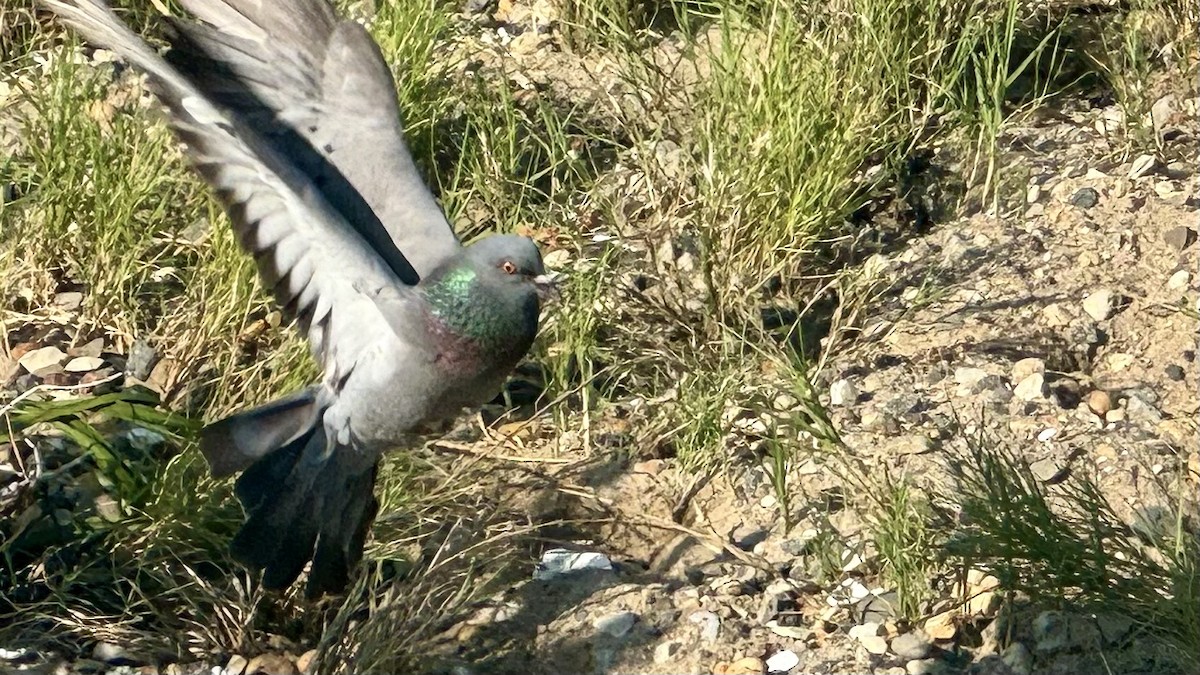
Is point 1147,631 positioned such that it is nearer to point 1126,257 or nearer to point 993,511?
point 993,511

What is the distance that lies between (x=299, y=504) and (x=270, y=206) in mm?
653

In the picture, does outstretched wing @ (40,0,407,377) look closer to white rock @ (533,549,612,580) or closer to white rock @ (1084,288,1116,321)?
white rock @ (533,549,612,580)

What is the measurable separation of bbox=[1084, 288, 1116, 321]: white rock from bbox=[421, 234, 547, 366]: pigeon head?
1499 mm

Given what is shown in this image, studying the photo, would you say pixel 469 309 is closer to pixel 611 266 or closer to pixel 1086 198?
pixel 611 266

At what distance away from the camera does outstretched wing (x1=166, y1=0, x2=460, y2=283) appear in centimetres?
379

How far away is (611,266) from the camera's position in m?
4.52

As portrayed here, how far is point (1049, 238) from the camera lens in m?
4.55

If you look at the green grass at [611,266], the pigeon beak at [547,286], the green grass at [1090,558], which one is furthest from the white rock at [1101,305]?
the pigeon beak at [547,286]

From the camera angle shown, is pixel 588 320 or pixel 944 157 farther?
pixel 944 157

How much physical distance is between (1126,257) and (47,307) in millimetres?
2684

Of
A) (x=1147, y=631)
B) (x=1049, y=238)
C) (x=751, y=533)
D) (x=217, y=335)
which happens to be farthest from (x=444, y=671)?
(x=1049, y=238)

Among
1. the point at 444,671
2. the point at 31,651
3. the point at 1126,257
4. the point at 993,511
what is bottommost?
the point at 1126,257

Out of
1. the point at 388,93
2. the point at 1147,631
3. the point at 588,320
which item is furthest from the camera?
the point at 588,320

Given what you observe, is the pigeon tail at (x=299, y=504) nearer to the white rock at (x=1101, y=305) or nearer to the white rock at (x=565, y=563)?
the white rock at (x=565, y=563)
